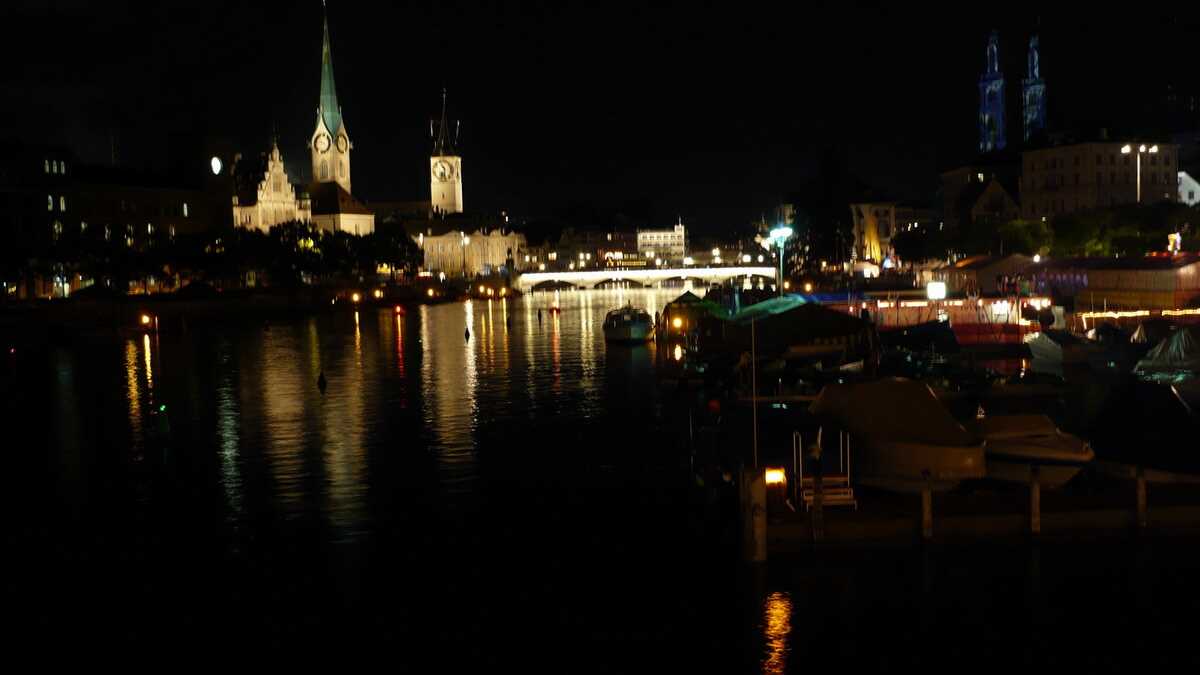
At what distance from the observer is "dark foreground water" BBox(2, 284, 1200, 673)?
17.8 meters

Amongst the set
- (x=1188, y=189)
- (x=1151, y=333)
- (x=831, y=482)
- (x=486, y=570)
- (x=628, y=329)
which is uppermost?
(x=1188, y=189)

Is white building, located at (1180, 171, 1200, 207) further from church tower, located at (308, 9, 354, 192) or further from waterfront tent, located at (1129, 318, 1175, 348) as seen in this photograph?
church tower, located at (308, 9, 354, 192)

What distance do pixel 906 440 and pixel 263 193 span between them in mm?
121450

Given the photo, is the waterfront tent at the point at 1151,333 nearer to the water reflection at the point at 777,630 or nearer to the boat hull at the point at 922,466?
the boat hull at the point at 922,466

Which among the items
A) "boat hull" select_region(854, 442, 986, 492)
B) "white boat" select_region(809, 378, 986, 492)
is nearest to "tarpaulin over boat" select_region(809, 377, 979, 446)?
"white boat" select_region(809, 378, 986, 492)

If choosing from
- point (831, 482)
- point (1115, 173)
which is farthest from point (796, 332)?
point (1115, 173)

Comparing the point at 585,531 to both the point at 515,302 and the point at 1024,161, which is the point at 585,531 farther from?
the point at 515,302

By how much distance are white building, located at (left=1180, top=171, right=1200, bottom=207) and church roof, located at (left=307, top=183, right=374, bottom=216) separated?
90.5 meters

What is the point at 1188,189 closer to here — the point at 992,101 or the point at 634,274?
the point at 992,101

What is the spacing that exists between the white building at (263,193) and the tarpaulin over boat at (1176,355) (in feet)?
347

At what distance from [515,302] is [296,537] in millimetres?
104833

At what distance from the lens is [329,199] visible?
6142 inches

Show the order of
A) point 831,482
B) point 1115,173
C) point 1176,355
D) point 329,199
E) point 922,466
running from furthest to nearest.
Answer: point 329,199 < point 1115,173 < point 1176,355 < point 922,466 < point 831,482

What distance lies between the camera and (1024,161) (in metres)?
108
